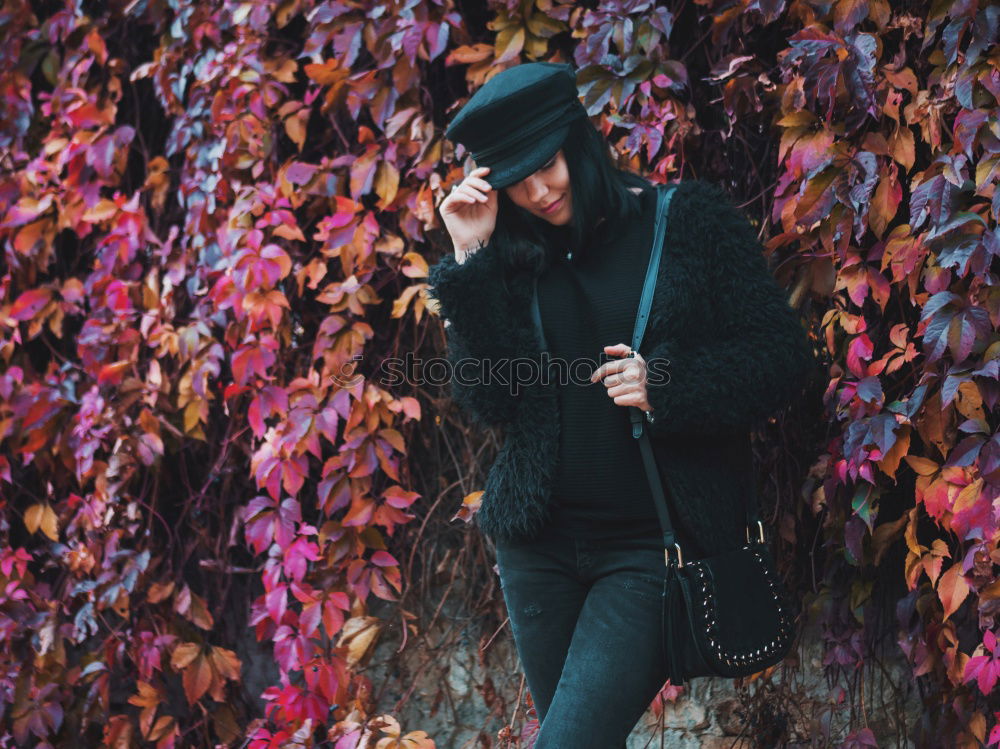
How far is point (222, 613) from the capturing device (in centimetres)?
301

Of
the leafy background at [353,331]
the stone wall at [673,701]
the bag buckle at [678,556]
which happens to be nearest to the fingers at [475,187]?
the leafy background at [353,331]

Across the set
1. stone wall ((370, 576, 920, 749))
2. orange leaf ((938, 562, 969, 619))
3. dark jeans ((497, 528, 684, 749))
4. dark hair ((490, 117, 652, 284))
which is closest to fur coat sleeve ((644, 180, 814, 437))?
dark hair ((490, 117, 652, 284))

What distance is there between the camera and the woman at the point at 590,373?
5.76ft

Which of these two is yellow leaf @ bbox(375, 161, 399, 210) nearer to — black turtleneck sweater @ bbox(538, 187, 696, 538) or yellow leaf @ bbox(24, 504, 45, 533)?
black turtleneck sweater @ bbox(538, 187, 696, 538)

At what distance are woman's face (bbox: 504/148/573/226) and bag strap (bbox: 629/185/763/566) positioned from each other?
16 centimetres

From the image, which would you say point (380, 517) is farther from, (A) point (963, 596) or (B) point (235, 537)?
(A) point (963, 596)

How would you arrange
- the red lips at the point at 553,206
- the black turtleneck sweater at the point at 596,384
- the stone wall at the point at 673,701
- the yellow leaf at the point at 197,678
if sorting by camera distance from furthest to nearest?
the yellow leaf at the point at 197,678 < the stone wall at the point at 673,701 < the red lips at the point at 553,206 < the black turtleneck sweater at the point at 596,384

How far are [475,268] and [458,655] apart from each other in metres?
1.28

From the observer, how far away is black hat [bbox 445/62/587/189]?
185 centimetres

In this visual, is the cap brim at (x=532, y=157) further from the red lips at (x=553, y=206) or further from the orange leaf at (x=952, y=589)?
the orange leaf at (x=952, y=589)

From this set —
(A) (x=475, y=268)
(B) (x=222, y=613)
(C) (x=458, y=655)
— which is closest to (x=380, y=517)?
(C) (x=458, y=655)

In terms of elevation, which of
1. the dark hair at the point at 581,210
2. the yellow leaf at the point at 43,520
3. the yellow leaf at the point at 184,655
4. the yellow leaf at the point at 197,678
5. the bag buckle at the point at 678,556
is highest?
the dark hair at the point at 581,210

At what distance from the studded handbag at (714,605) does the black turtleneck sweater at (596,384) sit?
38mm

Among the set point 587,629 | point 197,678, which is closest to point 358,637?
point 197,678
